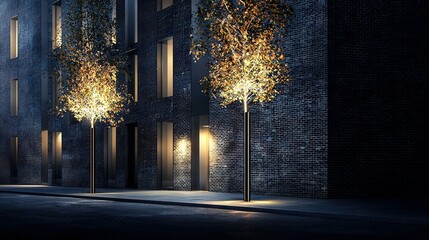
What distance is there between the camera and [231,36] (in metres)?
20.5

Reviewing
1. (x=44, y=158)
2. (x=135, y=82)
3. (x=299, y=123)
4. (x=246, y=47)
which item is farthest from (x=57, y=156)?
(x=246, y=47)

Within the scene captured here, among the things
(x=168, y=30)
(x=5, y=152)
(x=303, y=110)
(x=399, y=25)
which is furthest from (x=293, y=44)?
(x=5, y=152)

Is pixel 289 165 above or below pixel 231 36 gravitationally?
below

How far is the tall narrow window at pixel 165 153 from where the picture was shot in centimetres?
3030

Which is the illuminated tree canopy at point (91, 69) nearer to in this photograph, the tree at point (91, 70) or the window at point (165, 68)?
the tree at point (91, 70)

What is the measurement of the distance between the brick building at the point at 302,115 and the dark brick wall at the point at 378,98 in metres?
0.04

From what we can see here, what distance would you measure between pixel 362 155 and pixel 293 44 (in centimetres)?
457

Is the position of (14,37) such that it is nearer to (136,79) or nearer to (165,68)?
(136,79)

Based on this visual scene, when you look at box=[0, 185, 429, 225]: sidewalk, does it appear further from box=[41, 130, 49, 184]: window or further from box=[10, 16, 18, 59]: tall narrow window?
box=[10, 16, 18, 59]: tall narrow window

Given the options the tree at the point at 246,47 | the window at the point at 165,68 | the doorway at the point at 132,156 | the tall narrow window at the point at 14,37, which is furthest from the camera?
the tall narrow window at the point at 14,37

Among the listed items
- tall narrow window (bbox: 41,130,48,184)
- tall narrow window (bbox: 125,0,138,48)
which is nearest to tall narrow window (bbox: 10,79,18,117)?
tall narrow window (bbox: 41,130,48,184)

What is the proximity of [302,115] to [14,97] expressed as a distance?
28.0 metres

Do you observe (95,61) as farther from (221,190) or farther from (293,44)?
(293,44)

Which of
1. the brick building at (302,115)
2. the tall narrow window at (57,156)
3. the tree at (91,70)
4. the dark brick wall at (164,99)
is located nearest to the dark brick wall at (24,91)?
the tall narrow window at (57,156)
